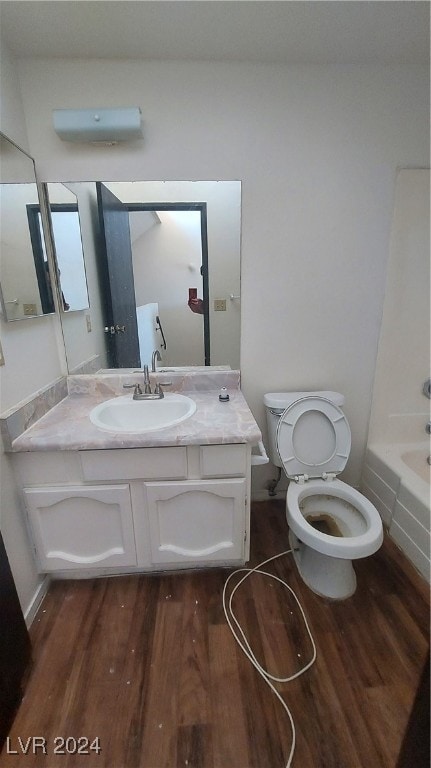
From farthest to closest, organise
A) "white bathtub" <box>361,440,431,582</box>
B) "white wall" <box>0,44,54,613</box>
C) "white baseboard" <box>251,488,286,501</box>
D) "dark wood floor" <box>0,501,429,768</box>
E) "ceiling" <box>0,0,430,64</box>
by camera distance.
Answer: "white baseboard" <box>251,488,286,501</box>
"white bathtub" <box>361,440,431,582</box>
"white wall" <box>0,44,54,613</box>
"ceiling" <box>0,0,430,64</box>
"dark wood floor" <box>0,501,429,768</box>

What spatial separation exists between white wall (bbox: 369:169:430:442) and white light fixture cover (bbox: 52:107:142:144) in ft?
4.16

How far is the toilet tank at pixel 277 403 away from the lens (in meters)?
1.58

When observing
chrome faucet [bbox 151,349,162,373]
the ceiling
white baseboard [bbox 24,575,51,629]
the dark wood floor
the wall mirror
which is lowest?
the dark wood floor

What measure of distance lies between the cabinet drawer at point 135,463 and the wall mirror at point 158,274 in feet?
1.96

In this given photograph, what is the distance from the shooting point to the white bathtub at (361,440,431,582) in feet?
4.71

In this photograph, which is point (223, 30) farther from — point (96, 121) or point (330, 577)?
point (330, 577)

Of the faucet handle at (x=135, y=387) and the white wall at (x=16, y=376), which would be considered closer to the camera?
the white wall at (x=16, y=376)

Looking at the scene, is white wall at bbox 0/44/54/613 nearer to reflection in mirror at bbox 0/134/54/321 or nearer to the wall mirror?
reflection in mirror at bbox 0/134/54/321

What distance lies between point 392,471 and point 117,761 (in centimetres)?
158

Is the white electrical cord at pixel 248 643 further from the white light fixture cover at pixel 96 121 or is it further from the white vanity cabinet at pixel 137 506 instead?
the white light fixture cover at pixel 96 121

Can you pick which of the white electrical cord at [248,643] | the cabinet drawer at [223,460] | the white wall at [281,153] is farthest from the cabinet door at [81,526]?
the white wall at [281,153]

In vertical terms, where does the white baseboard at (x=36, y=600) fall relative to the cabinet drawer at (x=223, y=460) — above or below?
below

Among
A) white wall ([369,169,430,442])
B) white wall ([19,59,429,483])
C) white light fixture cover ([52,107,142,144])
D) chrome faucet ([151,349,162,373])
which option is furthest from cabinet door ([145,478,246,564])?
white light fixture cover ([52,107,142,144])

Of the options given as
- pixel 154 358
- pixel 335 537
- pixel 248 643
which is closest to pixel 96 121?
pixel 154 358
